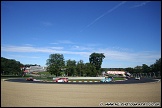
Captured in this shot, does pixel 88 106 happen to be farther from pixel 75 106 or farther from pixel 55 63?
pixel 55 63

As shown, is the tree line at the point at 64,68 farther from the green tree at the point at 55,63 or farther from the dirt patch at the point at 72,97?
the dirt patch at the point at 72,97

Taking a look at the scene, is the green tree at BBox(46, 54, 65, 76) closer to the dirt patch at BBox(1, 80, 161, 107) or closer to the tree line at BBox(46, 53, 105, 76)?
the tree line at BBox(46, 53, 105, 76)

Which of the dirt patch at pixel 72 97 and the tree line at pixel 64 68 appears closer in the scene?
the dirt patch at pixel 72 97

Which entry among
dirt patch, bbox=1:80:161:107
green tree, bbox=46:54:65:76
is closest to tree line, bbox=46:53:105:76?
green tree, bbox=46:54:65:76

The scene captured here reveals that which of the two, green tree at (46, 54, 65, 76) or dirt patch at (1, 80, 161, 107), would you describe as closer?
dirt patch at (1, 80, 161, 107)

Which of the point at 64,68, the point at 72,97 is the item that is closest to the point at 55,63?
the point at 64,68

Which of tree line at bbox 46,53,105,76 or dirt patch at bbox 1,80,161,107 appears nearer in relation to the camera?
dirt patch at bbox 1,80,161,107

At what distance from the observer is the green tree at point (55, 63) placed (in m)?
82.1

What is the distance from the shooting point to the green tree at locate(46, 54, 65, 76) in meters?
82.1

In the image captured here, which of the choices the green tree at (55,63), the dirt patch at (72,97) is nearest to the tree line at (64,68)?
the green tree at (55,63)

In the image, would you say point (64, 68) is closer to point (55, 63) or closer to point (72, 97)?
point (55, 63)

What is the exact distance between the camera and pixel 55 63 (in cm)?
8544

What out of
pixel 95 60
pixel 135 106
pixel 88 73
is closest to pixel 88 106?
pixel 135 106

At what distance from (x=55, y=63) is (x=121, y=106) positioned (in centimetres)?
7688
